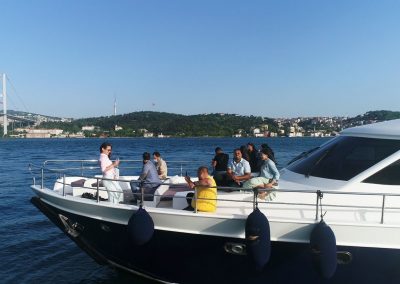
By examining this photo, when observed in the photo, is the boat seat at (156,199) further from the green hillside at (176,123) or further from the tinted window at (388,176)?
the green hillside at (176,123)

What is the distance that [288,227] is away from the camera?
5.43 metres

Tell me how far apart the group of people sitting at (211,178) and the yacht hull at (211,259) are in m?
0.52

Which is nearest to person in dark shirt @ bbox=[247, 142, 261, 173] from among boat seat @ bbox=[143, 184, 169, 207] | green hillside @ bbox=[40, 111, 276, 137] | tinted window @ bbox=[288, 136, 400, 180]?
tinted window @ bbox=[288, 136, 400, 180]

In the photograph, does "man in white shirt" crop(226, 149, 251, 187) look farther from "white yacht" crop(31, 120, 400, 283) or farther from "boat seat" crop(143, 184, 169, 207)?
"boat seat" crop(143, 184, 169, 207)

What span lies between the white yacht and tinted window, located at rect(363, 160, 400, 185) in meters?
0.01

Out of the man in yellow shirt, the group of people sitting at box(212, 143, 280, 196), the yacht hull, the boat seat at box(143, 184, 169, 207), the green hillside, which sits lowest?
the yacht hull

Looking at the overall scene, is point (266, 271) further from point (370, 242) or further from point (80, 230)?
point (80, 230)

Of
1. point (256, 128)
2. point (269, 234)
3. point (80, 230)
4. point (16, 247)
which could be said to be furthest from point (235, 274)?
point (256, 128)

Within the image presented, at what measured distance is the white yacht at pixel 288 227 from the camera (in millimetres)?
5309

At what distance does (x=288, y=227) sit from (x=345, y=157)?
1.71 meters

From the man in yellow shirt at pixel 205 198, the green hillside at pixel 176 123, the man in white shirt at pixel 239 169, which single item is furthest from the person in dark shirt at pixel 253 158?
the green hillside at pixel 176 123

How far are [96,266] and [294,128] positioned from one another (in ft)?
359

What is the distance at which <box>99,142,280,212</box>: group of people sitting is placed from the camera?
5.87 meters

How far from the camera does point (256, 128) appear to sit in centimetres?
10669
